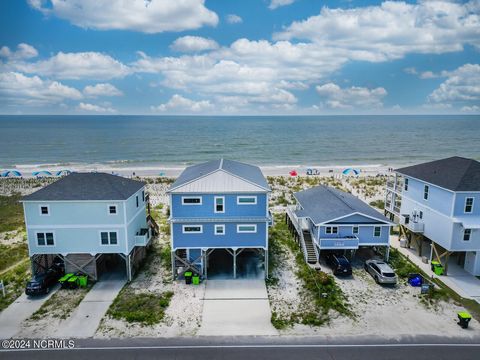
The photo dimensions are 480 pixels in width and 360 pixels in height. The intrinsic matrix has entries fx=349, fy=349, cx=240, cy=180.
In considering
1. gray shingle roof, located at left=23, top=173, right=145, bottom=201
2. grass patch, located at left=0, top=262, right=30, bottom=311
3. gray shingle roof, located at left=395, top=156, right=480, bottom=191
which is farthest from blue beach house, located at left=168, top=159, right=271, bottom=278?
gray shingle roof, located at left=395, top=156, right=480, bottom=191

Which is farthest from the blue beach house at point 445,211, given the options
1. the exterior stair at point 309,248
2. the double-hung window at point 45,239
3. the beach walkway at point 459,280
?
the double-hung window at point 45,239

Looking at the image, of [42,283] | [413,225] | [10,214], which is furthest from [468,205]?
[10,214]

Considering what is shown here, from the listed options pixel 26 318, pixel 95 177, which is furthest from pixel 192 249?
pixel 26 318

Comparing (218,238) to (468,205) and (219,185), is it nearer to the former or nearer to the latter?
(219,185)

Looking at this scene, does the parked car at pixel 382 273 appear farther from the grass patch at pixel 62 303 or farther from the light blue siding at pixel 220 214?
the grass patch at pixel 62 303

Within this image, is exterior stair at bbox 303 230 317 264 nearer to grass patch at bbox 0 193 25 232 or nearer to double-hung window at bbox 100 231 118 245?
double-hung window at bbox 100 231 118 245

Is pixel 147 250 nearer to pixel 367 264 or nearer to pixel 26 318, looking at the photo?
pixel 26 318
